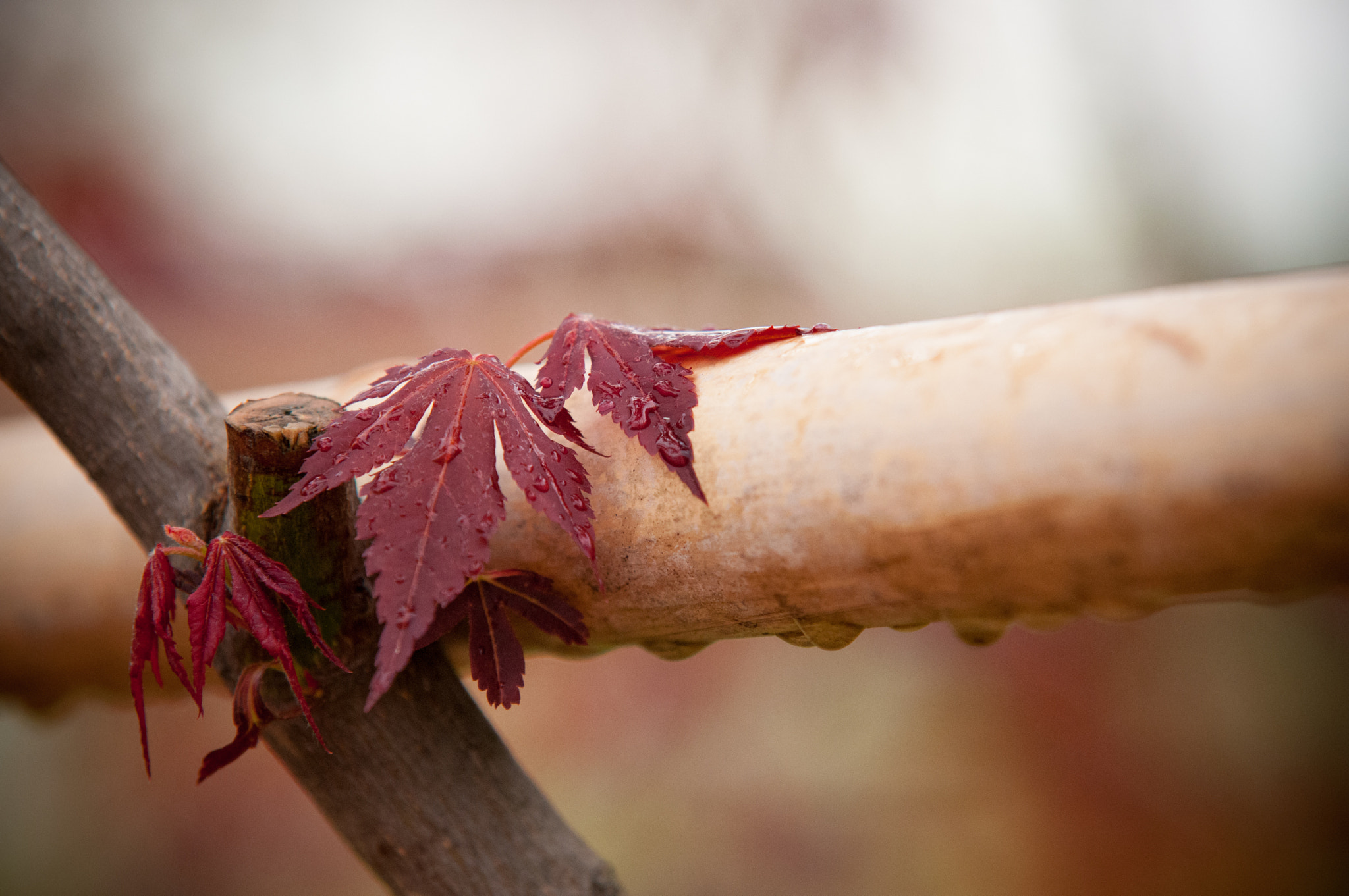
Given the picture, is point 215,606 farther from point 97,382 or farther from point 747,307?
point 747,307

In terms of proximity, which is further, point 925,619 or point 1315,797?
point 1315,797

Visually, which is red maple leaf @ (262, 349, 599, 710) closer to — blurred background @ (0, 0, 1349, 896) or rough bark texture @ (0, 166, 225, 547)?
rough bark texture @ (0, 166, 225, 547)

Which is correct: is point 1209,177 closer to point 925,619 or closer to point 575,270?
point 575,270

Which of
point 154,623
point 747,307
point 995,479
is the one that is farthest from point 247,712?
point 747,307

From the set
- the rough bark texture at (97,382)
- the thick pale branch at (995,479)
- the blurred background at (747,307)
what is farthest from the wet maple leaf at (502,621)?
the blurred background at (747,307)

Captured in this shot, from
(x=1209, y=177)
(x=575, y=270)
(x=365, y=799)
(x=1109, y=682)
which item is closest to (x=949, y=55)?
(x=1209, y=177)

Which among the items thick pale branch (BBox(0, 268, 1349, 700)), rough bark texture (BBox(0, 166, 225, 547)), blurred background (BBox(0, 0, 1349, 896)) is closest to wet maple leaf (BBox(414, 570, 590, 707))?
thick pale branch (BBox(0, 268, 1349, 700))
